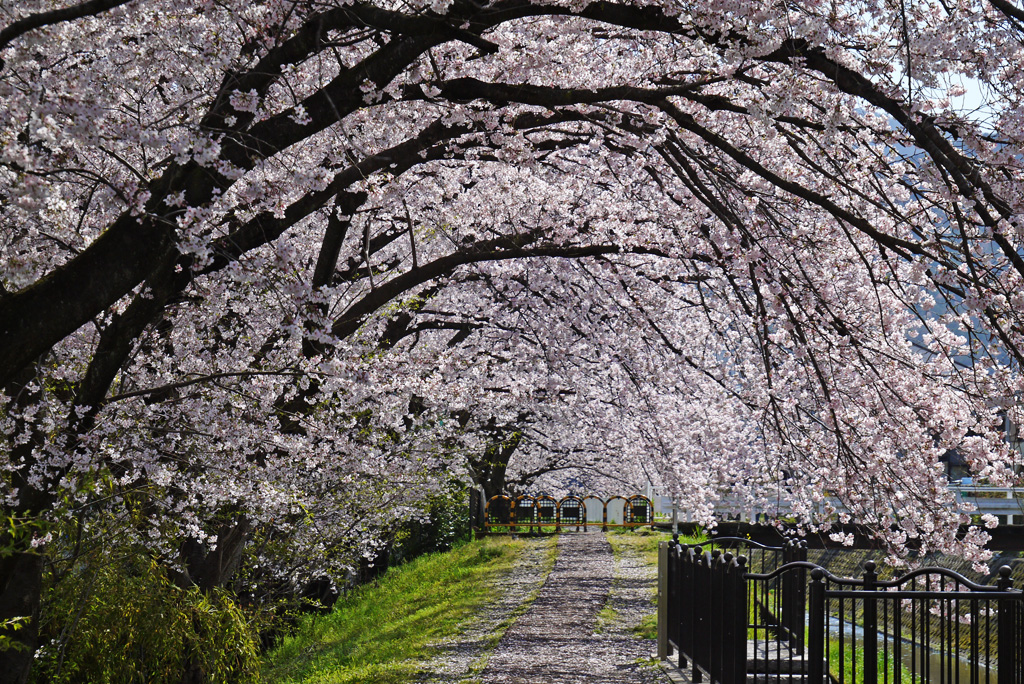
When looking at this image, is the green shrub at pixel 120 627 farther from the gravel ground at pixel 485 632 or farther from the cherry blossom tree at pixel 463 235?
the gravel ground at pixel 485 632

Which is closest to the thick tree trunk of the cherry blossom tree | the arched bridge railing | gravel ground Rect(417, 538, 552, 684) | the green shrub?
the cherry blossom tree

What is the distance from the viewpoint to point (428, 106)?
287 inches

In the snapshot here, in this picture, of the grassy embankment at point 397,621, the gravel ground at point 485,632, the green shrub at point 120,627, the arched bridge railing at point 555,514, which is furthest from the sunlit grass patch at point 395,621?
the arched bridge railing at point 555,514

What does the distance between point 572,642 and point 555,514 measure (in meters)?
22.7

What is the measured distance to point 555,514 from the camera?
3369cm

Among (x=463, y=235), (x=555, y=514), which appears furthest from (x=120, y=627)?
(x=555, y=514)

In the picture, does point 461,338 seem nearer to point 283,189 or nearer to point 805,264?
point 805,264

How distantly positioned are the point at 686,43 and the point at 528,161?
277 cm

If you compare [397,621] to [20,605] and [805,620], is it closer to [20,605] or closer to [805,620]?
[805,620]

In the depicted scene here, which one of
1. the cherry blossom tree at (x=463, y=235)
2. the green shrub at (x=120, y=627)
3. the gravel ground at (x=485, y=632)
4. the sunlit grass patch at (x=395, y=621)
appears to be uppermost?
the cherry blossom tree at (x=463, y=235)

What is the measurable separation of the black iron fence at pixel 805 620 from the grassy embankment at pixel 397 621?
8.82ft

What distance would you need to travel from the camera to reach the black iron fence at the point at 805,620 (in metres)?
5.46

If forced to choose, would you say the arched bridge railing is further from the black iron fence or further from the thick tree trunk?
the thick tree trunk

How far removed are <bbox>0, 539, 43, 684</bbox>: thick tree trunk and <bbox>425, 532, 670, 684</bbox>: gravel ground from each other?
3.51m
